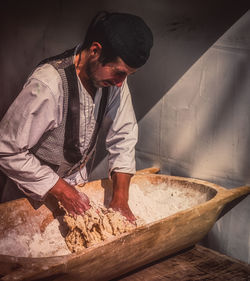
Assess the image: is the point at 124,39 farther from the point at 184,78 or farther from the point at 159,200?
the point at 159,200

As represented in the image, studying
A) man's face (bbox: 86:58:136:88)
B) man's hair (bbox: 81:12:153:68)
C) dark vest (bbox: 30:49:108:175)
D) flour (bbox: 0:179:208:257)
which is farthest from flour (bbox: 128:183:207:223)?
man's hair (bbox: 81:12:153:68)

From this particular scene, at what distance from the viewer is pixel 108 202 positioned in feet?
8.34

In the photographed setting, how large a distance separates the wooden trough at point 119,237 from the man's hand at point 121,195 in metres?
0.10

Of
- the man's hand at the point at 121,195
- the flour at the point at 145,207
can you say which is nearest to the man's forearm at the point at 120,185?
the man's hand at the point at 121,195

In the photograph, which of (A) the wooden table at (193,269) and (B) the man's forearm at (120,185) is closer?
(A) the wooden table at (193,269)

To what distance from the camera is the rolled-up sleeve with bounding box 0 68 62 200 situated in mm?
1946

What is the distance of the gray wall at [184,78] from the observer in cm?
238

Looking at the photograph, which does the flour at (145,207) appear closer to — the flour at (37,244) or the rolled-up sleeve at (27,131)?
Result: the flour at (37,244)

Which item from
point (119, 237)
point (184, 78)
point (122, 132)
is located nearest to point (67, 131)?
point (122, 132)

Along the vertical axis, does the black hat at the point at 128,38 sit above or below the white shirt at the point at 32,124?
above

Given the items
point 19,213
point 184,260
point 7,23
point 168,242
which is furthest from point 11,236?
point 7,23

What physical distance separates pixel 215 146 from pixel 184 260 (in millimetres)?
692

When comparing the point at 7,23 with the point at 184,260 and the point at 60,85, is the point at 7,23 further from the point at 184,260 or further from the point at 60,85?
the point at 184,260

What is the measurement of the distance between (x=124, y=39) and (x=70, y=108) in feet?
1.46
